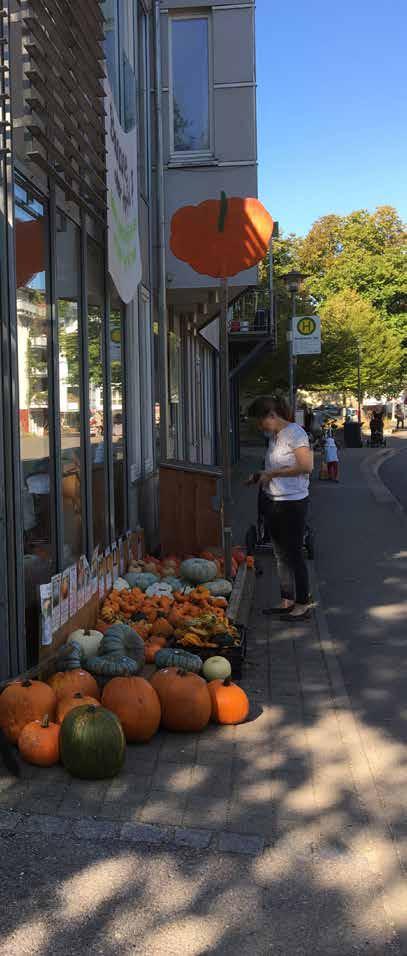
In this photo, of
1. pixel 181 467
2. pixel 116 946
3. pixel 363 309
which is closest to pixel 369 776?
pixel 116 946

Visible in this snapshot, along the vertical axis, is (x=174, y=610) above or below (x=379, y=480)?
above

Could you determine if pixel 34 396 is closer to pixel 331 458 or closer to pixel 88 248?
pixel 88 248

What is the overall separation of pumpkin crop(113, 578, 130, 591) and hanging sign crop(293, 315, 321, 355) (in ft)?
41.8

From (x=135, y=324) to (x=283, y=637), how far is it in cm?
403

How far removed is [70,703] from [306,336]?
16.0 metres

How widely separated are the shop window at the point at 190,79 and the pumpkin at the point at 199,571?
673 cm

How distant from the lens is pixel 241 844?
11.9 feet

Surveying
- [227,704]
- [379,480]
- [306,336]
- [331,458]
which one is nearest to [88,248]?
[227,704]

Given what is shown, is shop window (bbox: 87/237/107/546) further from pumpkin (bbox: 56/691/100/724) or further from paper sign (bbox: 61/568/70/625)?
pumpkin (bbox: 56/691/100/724)

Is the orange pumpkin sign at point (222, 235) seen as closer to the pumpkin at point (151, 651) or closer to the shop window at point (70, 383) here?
the shop window at point (70, 383)

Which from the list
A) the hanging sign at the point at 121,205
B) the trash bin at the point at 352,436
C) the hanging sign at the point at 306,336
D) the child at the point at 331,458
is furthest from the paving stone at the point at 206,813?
the trash bin at the point at 352,436

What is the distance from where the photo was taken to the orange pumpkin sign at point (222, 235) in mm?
7234

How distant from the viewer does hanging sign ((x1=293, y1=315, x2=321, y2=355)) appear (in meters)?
19.7

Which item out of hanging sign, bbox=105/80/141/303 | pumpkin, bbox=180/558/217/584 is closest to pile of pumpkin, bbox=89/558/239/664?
pumpkin, bbox=180/558/217/584
